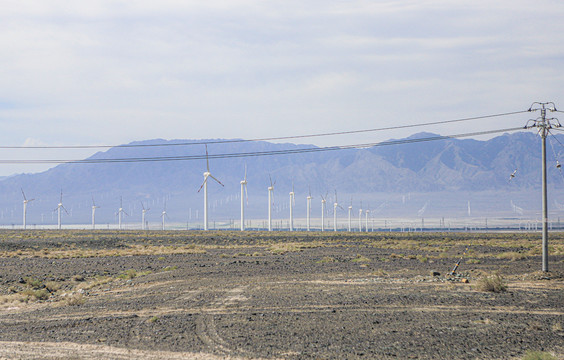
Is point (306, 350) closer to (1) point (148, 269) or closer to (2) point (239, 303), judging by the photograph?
(2) point (239, 303)

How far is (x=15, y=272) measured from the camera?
4044 cm

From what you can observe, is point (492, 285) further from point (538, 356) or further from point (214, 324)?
point (538, 356)

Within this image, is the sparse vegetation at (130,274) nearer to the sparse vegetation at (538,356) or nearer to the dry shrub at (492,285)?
the dry shrub at (492,285)

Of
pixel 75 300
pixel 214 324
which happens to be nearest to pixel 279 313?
pixel 214 324

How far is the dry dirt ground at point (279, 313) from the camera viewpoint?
690 inches

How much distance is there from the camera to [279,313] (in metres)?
23.2

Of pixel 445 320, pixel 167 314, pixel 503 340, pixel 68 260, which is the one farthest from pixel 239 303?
pixel 68 260

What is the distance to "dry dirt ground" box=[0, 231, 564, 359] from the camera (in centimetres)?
1753

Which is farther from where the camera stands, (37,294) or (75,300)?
(37,294)

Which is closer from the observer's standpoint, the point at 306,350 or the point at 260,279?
the point at 306,350

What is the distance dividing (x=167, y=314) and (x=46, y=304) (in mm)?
7270

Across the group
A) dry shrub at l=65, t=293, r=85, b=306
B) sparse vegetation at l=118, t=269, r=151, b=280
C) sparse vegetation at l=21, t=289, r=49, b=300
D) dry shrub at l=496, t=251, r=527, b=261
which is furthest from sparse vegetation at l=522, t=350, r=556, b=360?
dry shrub at l=496, t=251, r=527, b=261

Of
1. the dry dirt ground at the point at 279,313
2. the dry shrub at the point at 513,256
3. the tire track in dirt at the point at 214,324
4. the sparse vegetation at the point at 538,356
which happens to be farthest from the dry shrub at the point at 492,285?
the dry shrub at the point at 513,256

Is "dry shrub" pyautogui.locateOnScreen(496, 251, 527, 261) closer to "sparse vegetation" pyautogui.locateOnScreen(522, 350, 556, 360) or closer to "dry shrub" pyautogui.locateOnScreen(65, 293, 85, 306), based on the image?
"dry shrub" pyautogui.locateOnScreen(65, 293, 85, 306)
